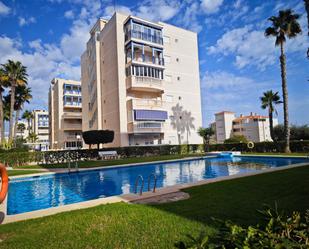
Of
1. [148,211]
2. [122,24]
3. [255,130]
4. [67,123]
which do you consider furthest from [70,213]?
[255,130]

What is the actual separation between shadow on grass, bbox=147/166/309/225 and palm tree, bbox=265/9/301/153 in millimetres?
19145

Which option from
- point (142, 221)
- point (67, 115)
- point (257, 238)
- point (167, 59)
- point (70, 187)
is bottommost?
point (70, 187)

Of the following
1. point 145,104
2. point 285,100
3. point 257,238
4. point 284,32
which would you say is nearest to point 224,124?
point 285,100

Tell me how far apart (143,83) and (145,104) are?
3013 millimetres

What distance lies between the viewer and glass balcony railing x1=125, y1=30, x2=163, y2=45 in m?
30.9

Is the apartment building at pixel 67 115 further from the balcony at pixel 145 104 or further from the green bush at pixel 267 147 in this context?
the green bush at pixel 267 147

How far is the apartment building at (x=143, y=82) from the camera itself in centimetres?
3091

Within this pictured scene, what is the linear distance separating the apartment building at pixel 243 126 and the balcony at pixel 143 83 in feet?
173

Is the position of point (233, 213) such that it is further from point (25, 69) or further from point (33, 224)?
point (25, 69)

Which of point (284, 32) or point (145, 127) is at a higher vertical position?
point (284, 32)

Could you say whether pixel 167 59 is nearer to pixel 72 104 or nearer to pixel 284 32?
pixel 284 32

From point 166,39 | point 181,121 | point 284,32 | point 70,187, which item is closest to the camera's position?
point 70,187

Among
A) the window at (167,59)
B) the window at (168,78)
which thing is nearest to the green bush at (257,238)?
the window at (168,78)

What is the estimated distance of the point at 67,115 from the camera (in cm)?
5181
